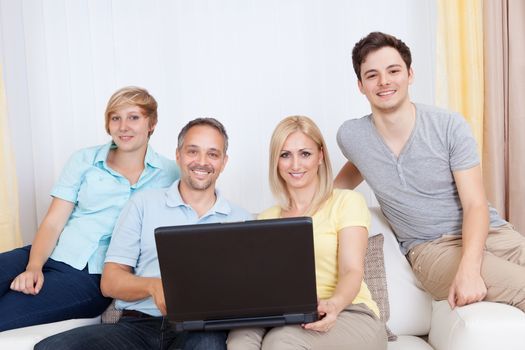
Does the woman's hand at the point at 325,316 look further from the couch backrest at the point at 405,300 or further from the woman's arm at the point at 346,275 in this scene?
the couch backrest at the point at 405,300

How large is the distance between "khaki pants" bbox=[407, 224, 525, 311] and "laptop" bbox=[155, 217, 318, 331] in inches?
25.0

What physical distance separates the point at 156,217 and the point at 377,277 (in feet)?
2.58

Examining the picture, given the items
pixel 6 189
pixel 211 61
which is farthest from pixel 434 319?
pixel 6 189

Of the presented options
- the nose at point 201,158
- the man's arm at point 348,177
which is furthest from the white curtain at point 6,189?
the man's arm at point 348,177

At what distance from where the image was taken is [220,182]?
328cm

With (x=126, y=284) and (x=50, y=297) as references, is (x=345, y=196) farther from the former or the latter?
(x=50, y=297)

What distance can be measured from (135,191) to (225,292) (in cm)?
88

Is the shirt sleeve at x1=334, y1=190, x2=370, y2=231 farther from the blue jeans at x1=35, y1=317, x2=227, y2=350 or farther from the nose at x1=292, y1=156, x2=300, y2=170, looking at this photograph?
the blue jeans at x1=35, y1=317, x2=227, y2=350

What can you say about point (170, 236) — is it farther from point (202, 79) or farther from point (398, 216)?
point (202, 79)

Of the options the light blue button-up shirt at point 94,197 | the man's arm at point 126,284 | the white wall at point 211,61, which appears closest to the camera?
the man's arm at point 126,284

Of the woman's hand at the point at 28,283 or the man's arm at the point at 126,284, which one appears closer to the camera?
the man's arm at the point at 126,284

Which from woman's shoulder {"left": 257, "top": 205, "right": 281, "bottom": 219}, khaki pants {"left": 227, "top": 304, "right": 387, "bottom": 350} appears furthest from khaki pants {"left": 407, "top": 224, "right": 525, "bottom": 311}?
woman's shoulder {"left": 257, "top": 205, "right": 281, "bottom": 219}

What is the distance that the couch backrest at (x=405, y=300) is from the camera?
2.22 m

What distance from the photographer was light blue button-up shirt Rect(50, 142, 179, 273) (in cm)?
234
